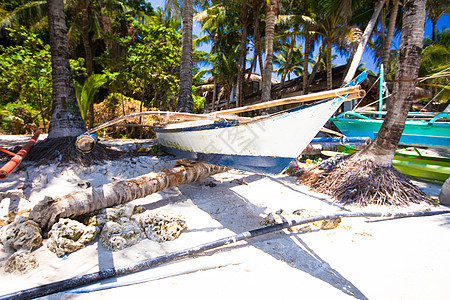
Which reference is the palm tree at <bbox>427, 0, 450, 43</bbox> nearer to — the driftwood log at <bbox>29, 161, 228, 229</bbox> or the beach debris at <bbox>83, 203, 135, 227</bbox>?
the driftwood log at <bbox>29, 161, 228, 229</bbox>

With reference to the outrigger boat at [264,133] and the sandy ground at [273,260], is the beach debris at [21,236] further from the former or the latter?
the outrigger boat at [264,133]

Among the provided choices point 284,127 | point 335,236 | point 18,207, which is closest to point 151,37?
point 18,207

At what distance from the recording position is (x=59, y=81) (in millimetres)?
4922

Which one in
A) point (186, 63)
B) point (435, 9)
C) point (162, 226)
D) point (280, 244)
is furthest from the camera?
point (435, 9)

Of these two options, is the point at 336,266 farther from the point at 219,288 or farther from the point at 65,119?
the point at 65,119

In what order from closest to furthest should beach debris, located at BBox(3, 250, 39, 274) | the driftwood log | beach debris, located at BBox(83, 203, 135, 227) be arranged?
beach debris, located at BBox(3, 250, 39, 274)
the driftwood log
beach debris, located at BBox(83, 203, 135, 227)

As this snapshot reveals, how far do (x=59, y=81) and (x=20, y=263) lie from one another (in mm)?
4490

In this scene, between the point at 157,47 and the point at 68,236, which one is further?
the point at 157,47

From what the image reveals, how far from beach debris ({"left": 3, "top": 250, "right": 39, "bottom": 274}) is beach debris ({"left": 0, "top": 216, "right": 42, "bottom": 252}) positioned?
0.76 ft

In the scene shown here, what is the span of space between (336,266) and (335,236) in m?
0.64

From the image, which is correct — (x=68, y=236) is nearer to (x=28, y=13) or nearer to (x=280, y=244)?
(x=280, y=244)

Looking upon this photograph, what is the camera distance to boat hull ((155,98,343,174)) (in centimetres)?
230

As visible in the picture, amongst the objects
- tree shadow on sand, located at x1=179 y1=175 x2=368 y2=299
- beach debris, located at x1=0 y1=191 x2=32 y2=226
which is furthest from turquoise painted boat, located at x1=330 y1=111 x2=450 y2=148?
beach debris, located at x1=0 y1=191 x2=32 y2=226

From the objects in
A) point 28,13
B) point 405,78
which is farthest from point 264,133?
point 28,13
